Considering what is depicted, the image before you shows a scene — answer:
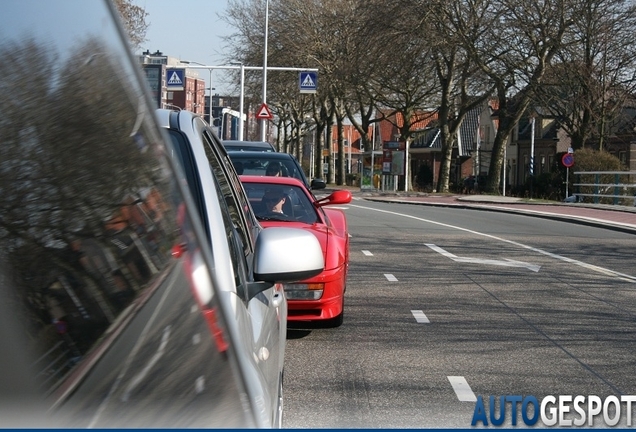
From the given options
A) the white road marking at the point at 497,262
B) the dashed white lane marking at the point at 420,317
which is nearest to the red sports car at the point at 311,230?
the dashed white lane marking at the point at 420,317

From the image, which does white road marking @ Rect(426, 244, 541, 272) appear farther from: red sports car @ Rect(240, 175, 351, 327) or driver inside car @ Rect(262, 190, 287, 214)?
driver inside car @ Rect(262, 190, 287, 214)

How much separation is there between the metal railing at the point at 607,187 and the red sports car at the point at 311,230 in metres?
24.5

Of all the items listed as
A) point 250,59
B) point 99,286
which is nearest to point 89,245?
point 99,286

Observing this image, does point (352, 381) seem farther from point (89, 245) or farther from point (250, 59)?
point (250, 59)

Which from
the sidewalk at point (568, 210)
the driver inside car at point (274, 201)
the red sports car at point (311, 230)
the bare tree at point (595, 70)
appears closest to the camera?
the red sports car at point (311, 230)

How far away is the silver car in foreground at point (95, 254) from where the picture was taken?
50.1 inches

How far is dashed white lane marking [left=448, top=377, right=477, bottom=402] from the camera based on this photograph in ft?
19.5

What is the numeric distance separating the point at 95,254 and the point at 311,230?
7029 mm

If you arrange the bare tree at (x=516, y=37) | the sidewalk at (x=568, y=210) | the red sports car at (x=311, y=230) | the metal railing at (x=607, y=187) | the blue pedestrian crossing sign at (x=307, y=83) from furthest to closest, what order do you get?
the blue pedestrian crossing sign at (x=307, y=83) → the bare tree at (x=516, y=37) → the metal railing at (x=607, y=187) → the sidewalk at (x=568, y=210) → the red sports car at (x=311, y=230)

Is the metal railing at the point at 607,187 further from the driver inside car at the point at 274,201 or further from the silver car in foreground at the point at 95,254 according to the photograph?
the silver car in foreground at the point at 95,254

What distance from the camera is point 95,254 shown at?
4.48 ft

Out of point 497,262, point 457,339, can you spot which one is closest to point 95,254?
point 457,339

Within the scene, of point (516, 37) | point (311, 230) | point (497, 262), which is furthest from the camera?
point (516, 37)

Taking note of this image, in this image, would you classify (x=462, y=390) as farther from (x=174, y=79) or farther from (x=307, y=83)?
(x=307, y=83)
